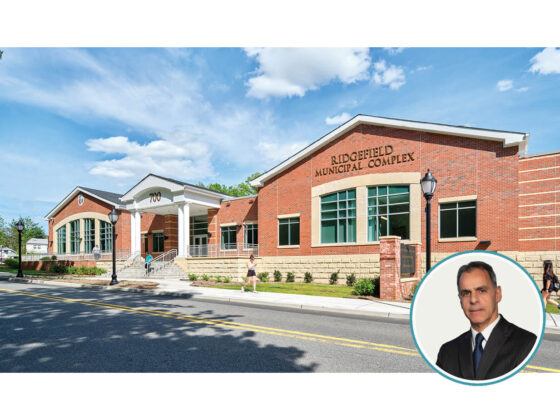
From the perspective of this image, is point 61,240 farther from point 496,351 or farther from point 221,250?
point 496,351

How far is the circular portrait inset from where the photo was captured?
5.58 feet

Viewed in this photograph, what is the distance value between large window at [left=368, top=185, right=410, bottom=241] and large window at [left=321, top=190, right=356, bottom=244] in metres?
1.12

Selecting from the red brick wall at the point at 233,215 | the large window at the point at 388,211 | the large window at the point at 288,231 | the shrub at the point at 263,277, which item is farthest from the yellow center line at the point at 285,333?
the red brick wall at the point at 233,215

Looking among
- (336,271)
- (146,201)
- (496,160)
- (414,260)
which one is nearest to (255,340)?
(414,260)

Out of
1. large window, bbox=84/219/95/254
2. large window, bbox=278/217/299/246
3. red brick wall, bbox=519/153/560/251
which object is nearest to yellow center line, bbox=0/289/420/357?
large window, bbox=278/217/299/246

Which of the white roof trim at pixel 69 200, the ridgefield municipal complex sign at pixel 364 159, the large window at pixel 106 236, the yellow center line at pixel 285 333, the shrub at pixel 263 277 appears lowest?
the shrub at pixel 263 277

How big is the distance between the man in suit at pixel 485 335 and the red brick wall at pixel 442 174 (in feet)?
56.7

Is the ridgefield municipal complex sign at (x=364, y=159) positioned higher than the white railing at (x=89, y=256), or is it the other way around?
the ridgefield municipal complex sign at (x=364, y=159)

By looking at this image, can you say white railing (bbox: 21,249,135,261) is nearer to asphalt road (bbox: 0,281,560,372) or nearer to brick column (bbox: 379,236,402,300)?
asphalt road (bbox: 0,281,560,372)

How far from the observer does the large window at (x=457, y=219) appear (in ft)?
57.1

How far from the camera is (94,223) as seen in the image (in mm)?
36781

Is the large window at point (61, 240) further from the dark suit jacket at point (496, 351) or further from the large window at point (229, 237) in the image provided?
the dark suit jacket at point (496, 351)

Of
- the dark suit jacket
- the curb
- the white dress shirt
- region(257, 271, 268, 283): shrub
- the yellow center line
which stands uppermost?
the white dress shirt

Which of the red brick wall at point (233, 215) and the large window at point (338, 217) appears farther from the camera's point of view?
the red brick wall at point (233, 215)
